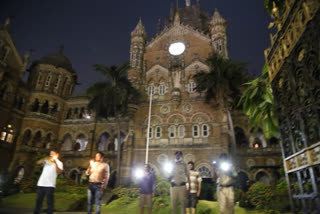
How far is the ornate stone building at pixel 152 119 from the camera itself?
2392cm

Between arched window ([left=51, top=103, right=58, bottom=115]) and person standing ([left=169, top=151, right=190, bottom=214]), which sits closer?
person standing ([left=169, top=151, right=190, bottom=214])

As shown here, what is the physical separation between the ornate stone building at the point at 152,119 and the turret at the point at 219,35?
13cm

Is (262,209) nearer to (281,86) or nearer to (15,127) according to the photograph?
(281,86)

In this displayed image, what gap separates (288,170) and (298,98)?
144 cm

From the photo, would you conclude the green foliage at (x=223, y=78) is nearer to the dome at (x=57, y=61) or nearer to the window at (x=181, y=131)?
the window at (x=181, y=131)

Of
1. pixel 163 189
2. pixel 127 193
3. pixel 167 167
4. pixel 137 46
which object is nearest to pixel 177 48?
pixel 137 46

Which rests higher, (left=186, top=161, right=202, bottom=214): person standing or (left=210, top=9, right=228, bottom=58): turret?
(left=210, top=9, right=228, bottom=58): turret

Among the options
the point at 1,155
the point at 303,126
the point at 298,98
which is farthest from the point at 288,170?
the point at 1,155

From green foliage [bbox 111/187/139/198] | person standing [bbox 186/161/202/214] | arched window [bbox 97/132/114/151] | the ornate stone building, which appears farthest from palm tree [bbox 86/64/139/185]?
person standing [bbox 186/161/202/214]

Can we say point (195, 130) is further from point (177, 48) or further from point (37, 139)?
point (37, 139)

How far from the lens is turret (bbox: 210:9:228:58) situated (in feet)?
90.3

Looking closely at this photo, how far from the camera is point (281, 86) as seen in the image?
455 centimetres

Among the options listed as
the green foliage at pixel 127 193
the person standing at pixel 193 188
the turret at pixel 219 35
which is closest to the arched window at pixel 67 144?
the green foliage at pixel 127 193

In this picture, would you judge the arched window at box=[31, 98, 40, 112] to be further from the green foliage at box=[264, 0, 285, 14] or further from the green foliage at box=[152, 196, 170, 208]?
the green foliage at box=[264, 0, 285, 14]
